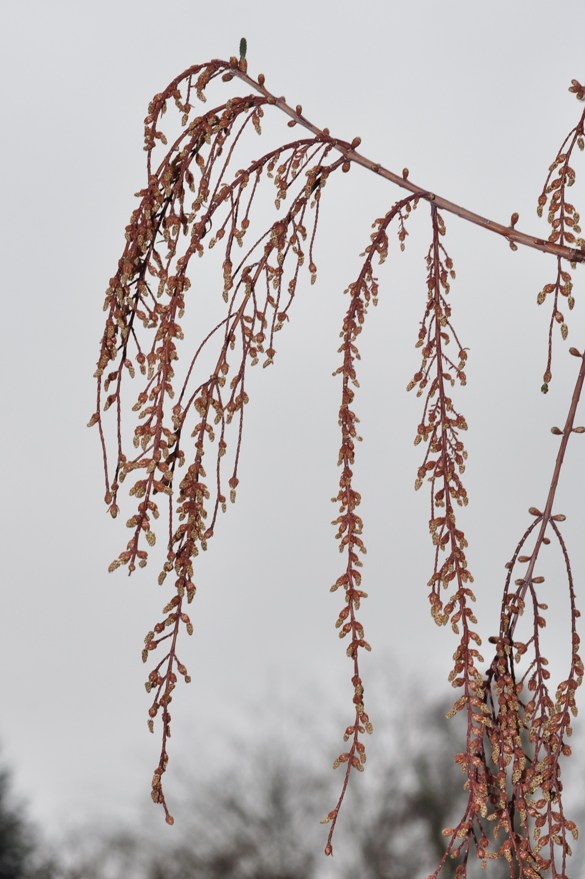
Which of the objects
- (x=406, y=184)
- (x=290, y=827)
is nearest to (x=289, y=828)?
(x=290, y=827)

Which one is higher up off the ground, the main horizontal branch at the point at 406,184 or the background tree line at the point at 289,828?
the background tree line at the point at 289,828

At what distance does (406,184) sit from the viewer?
1370mm

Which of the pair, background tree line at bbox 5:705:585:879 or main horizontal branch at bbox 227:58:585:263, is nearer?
main horizontal branch at bbox 227:58:585:263

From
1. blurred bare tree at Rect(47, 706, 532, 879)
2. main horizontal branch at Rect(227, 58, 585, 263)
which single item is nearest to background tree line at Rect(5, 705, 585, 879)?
blurred bare tree at Rect(47, 706, 532, 879)

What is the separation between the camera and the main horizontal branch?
4.48 ft

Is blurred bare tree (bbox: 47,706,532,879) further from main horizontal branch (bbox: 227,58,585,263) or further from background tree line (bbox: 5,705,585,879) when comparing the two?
main horizontal branch (bbox: 227,58,585,263)

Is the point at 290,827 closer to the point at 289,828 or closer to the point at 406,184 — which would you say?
the point at 289,828

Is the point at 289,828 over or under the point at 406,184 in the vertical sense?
over

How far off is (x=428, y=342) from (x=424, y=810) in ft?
29.0

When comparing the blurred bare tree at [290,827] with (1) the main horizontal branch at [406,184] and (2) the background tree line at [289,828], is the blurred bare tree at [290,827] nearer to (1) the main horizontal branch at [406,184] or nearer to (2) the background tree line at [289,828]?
(2) the background tree line at [289,828]

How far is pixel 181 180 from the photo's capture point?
1.29 m

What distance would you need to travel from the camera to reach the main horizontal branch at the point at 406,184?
1365 millimetres

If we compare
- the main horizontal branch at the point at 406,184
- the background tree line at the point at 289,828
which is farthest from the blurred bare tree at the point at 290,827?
the main horizontal branch at the point at 406,184

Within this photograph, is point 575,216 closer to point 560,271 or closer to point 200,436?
point 560,271
